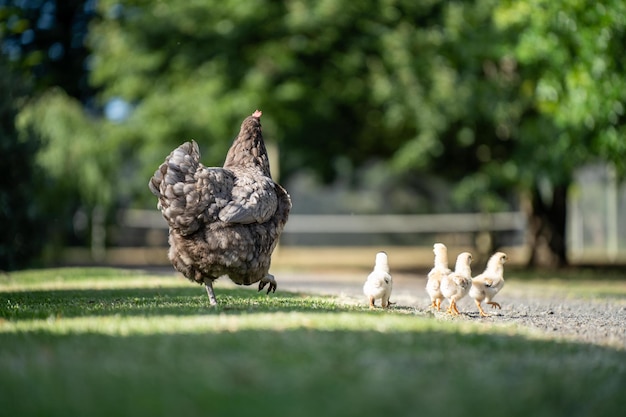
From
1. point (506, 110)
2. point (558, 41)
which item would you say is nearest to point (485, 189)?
point (506, 110)

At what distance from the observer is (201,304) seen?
942cm

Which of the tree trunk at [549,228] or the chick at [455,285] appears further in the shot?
the tree trunk at [549,228]

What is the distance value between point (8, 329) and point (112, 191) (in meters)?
19.3

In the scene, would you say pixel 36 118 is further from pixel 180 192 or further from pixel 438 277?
pixel 438 277

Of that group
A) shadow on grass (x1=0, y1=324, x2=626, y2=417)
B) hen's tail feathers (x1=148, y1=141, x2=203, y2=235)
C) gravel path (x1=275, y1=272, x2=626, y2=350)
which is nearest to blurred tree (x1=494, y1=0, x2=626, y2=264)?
gravel path (x1=275, y1=272, x2=626, y2=350)

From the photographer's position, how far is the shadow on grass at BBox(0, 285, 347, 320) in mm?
8516

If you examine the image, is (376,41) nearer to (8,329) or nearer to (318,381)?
(8,329)

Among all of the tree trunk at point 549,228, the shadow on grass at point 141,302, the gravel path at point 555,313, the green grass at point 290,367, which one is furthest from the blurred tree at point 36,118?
the tree trunk at point 549,228

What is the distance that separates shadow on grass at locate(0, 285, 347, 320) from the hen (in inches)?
16.8

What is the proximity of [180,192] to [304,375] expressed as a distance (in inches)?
149

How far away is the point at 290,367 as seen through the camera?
17.9 feet

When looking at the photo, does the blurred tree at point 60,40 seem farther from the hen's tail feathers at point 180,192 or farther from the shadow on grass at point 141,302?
the hen's tail feathers at point 180,192

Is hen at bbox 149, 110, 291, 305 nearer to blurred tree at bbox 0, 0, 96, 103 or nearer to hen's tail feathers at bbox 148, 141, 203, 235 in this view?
hen's tail feathers at bbox 148, 141, 203, 235

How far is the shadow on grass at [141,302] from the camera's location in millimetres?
8516
